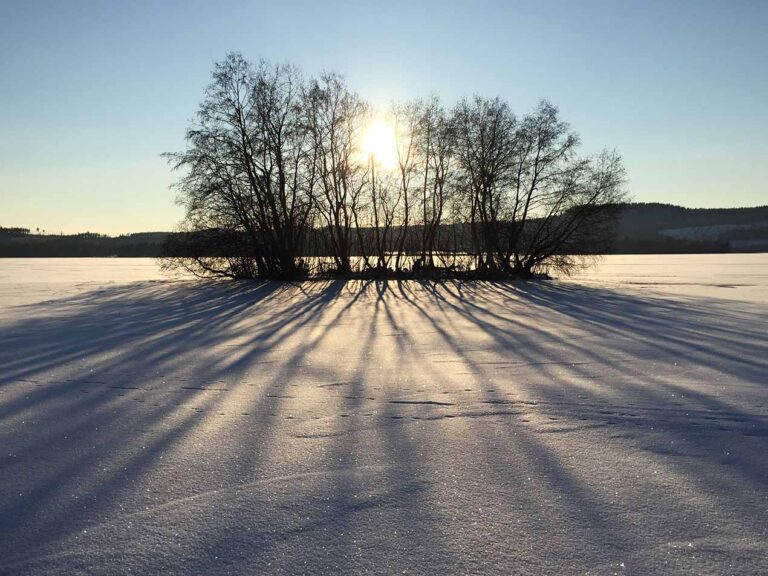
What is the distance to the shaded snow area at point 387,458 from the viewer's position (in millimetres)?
2100

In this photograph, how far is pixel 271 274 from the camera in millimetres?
25797

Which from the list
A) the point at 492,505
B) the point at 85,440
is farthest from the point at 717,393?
the point at 85,440

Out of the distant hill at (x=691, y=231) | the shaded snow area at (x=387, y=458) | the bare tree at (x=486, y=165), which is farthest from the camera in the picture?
the distant hill at (x=691, y=231)

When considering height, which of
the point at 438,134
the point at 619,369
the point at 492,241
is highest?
the point at 438,134

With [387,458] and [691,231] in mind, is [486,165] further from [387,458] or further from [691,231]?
[691,231]

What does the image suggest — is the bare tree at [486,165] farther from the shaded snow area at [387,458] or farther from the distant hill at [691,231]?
the distant hill at [691,231]

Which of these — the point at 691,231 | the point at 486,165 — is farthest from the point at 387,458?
the point at 691,231

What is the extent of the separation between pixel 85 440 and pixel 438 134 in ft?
87.6

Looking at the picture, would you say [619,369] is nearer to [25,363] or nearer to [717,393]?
[717,393]

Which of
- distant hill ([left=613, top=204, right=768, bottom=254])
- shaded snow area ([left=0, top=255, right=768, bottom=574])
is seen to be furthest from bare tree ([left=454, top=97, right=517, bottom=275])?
distant hill ([left=613, top=204, right=768, bottom=254])

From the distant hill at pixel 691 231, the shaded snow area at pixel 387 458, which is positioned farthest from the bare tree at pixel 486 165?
the distant hill at pixel 691 231

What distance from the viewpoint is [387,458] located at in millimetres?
3086

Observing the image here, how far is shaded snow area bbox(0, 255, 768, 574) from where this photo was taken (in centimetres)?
210

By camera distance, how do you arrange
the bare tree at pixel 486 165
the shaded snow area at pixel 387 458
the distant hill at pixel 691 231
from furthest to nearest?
the distant hill at pixel 691 231 < the bare tree at pixel 486 165 < the shaded snow area at pixel 387 458
